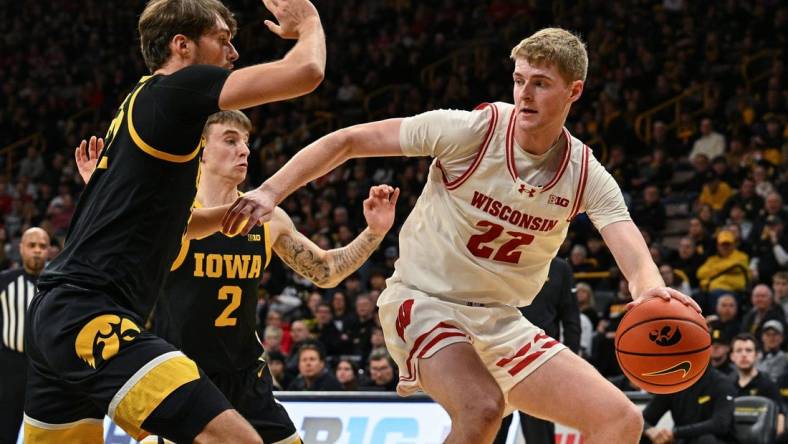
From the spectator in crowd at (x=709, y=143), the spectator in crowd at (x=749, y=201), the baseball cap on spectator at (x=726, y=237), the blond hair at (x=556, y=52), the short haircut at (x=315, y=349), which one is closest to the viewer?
the blond hair at (x=556, y=52)

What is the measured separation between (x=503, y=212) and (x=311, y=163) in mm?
905

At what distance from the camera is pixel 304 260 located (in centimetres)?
632

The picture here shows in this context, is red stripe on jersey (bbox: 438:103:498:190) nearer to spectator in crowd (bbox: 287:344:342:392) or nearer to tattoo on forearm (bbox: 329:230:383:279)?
tattoo on forearm (bbox: 329:230:383:279)

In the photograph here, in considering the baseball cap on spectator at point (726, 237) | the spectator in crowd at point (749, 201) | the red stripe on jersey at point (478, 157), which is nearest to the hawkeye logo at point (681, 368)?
the red stripe on jersey at point (478, 157)

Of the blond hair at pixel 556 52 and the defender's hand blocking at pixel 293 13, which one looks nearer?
the defender's hand blocking at pixel 293 13

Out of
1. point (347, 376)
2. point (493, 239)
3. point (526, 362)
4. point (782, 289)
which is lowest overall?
point (347, 376)

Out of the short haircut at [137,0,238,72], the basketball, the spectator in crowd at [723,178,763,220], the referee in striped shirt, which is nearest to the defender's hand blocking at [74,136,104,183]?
the short haircut at [137,0,238,72]

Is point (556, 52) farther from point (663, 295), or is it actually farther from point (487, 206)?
point (663, 295)

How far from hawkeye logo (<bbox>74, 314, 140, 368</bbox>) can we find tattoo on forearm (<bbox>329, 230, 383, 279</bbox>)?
2.37 m

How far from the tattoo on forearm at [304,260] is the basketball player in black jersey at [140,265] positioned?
200cm

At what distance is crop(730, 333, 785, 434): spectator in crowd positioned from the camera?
33.1 ft

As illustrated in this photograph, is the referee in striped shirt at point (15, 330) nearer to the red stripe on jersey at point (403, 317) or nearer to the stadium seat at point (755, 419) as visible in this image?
the red stripe on jersey at point (403, 317)

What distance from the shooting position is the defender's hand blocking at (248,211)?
176 inches

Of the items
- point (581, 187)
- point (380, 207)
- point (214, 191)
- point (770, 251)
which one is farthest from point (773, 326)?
point (214, 191)
